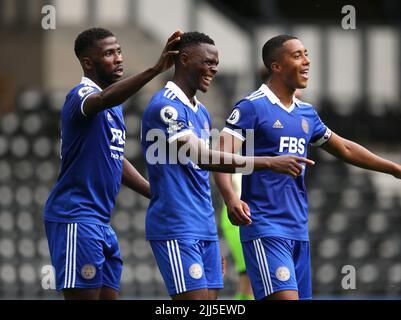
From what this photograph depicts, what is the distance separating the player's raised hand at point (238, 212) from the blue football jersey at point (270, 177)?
0.34m

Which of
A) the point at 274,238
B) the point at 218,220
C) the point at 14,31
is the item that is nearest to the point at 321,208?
the point at 218,220

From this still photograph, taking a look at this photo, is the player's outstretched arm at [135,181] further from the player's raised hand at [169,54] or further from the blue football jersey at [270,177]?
the player's raised hand at [169,54]

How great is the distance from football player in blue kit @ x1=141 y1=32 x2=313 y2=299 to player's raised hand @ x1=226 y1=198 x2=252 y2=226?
21cm

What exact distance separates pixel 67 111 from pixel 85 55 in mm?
410

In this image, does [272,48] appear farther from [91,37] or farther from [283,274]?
[283,274]

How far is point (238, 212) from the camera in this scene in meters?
6.95

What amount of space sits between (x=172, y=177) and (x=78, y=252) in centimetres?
73

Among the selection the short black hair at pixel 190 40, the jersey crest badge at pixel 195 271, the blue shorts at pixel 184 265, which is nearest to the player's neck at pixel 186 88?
the short black hair at pixel 190 40

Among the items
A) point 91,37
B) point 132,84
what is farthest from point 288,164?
point 91,37

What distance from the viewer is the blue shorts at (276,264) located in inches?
283

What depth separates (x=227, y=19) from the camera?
20438mm

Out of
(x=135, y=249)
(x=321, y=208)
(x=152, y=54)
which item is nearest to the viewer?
(x=135, y=249)
